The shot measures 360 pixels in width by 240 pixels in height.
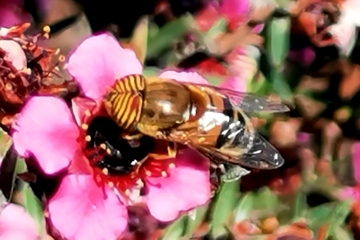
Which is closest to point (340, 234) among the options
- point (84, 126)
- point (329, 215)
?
point (329, 215)

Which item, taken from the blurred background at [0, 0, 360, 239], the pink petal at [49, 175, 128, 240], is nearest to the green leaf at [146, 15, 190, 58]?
the blurred background at [0, 0, 360, 239]

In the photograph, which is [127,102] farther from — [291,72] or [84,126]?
[291,72]

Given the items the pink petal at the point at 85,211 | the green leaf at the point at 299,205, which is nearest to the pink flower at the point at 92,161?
the pink petal at the point at 85,211

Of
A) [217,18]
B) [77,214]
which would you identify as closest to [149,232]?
[77,214]

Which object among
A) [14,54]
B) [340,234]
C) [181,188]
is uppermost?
[14,54]

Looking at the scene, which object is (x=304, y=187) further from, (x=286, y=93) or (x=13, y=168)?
(x=13, y=168)
